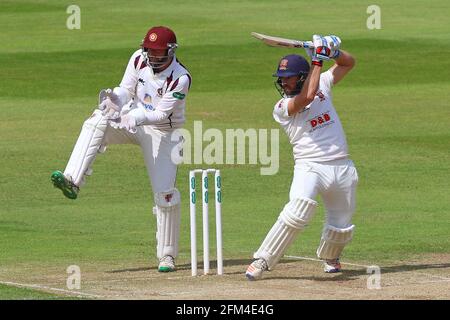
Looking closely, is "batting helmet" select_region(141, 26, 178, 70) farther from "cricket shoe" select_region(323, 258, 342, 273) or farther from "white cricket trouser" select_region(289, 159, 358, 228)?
"cricket shoe" select_region(323, 258, 342, 273)

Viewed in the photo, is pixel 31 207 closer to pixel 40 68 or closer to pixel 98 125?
pixel 98 125

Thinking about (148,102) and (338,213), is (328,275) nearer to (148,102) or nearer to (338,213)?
(338,213)

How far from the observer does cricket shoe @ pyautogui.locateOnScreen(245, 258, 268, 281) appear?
12.4m

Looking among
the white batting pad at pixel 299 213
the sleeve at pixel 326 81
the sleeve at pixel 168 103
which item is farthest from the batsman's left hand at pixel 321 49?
the sleeve at pixel 168 103

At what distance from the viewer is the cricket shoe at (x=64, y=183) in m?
13.0

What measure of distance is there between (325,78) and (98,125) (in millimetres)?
2254

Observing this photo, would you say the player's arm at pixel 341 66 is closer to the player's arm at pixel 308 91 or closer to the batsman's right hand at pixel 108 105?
the player's arm at pixel 308 91

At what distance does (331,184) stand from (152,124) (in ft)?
6.41

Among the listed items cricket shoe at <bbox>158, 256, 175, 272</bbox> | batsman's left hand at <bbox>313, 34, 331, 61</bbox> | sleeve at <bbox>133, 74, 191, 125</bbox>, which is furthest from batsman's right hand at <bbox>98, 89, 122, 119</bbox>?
batsman's left hand at <bbox>313, 34, 331, 61</bbox>

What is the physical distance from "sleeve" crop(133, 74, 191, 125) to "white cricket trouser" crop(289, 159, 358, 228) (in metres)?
1.49

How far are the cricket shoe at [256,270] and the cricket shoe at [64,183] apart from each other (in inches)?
77.6
